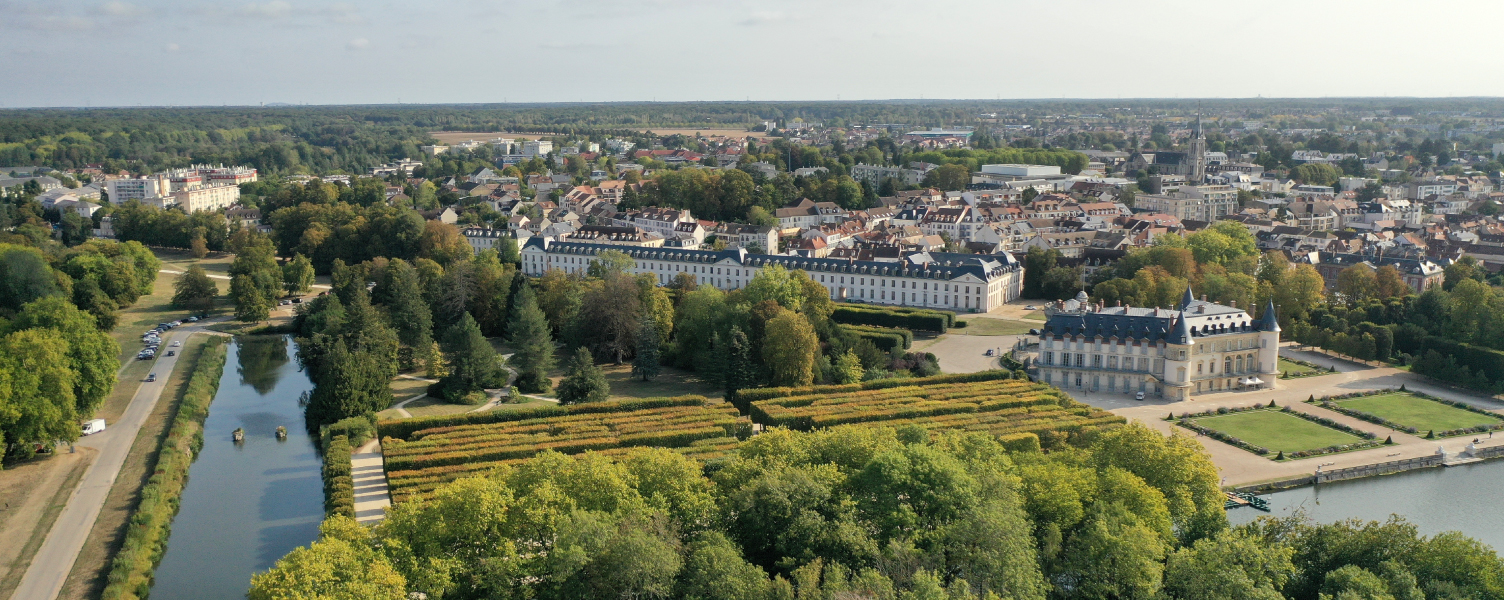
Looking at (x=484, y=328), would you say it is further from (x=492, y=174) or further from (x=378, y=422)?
(x=492, y=174)

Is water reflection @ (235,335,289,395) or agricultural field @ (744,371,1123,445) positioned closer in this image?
agricultural field @ (744,371,1123,445)

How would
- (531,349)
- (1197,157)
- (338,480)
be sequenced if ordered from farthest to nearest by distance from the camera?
(1197,157)
(531,349)
(338,480)

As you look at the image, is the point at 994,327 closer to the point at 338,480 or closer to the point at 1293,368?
the point at 1293,368

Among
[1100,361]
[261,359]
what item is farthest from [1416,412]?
[261,359]

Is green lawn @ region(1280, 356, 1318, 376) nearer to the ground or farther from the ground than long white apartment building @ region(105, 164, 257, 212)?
nearer to the ground

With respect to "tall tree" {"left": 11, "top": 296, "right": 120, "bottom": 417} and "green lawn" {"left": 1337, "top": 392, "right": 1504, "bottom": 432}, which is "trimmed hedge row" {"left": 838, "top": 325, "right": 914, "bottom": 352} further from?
"tall tree" {"left": 11, "top": 296, "right": 120, "bottom": 417}

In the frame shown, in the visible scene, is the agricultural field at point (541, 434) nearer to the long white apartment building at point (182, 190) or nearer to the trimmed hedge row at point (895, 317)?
the trimmed hedge row at point (895, 317)

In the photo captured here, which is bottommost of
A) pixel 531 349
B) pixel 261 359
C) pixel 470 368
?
pixel 261 359

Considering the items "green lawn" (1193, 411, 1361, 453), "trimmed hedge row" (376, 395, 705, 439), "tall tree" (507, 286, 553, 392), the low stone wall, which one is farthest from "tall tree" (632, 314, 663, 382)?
the low stone wall

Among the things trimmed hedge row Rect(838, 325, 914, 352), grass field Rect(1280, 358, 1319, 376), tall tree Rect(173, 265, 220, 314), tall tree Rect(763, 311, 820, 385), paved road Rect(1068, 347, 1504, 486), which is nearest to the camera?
paved road Rect(1068, 347, 1504, 486)
